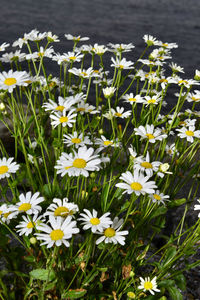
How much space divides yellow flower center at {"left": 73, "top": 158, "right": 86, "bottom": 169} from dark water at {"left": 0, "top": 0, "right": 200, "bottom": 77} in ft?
9.03

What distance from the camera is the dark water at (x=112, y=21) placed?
13.4ft

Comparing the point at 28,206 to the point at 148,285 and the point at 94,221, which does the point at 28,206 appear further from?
the point at 148,285

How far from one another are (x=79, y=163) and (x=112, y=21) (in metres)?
4.47

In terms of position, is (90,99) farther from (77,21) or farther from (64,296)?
(77,21)

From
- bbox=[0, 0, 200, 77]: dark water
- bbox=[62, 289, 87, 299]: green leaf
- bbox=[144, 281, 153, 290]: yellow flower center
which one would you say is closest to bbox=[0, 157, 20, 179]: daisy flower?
bbox=[62, 289, 87, 299]: green leaf

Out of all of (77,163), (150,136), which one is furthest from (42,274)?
(150,136)

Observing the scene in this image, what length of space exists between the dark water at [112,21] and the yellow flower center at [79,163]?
2.75m

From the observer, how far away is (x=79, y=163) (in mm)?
903

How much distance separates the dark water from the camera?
4082 millimetres

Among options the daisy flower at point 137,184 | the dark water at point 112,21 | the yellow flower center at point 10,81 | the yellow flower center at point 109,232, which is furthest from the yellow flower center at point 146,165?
the dark water at point 112,21

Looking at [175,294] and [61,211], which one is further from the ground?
[61,211]

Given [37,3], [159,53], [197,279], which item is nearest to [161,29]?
[37,3]

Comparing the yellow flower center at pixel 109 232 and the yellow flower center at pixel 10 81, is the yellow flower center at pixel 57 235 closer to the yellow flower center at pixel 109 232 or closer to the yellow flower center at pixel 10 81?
the yellow flower center at pixel 109 232

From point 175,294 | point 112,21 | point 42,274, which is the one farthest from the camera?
point 112,21
